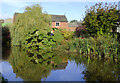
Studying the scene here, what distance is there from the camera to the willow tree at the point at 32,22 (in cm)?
1916

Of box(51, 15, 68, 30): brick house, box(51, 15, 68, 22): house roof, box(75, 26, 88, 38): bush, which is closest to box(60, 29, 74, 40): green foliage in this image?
box(75, 26, 88, 38): bush

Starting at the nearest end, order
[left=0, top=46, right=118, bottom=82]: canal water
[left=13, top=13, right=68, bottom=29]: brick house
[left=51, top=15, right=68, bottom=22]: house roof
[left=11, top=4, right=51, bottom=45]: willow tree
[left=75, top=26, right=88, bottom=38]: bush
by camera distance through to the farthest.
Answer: [left=0, top=46, right=118, bottom=82]: canal water
[left=75, top=26, right=88, bottom=38]: bush
[left=11, top=4, right=51, bottom=45]: willow tree
[left=13, top=13, right=68, bottom=29]: brick house
[left=51, top=15, right=68, bottom=22]: house roof

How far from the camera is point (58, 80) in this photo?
19.7 ft

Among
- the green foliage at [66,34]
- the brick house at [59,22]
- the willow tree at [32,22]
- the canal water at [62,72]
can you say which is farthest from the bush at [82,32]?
the brick house at [59,22]

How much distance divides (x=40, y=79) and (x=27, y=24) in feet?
48.7

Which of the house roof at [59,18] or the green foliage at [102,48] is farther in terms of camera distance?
the house roof at [59,18]

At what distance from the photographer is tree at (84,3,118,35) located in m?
13.9

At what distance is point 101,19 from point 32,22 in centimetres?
980

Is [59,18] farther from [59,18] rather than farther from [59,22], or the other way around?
[59,22]

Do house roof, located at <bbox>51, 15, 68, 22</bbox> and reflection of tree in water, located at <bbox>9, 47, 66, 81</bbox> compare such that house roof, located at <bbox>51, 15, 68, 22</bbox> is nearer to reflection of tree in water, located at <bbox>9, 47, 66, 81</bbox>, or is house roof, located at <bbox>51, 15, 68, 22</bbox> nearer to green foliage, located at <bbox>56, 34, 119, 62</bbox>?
green foliage, located at <bbox>56, 34, 119, 62</bbox>

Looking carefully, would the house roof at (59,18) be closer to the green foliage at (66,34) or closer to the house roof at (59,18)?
the house roof at (59,18)

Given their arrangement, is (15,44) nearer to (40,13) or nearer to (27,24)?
(27,24)

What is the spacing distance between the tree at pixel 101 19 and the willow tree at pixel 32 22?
22.3ft

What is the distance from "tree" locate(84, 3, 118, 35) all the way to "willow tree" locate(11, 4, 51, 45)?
680 cm
